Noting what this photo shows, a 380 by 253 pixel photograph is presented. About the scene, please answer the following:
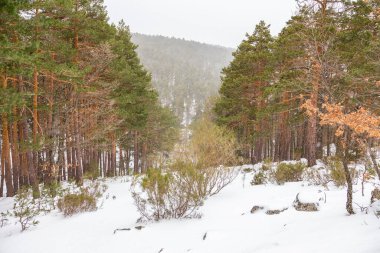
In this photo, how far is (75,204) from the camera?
9.27 meters

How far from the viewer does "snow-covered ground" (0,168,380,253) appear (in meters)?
5.02

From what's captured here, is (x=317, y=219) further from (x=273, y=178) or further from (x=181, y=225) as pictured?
(x=273, y=178)

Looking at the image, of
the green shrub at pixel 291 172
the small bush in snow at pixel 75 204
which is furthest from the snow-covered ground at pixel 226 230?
the green shrub at pixel 291 172

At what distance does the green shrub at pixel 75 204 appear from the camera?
30.3 feet

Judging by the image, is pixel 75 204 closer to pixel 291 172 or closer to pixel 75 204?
pixel 75 204

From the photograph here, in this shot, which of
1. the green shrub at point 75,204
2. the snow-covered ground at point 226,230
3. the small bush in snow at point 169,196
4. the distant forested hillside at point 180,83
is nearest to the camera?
the snow-covered ground at point 226,230

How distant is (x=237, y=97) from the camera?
76.7 ft

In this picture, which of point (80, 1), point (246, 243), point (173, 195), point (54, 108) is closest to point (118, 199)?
point (173, 195)

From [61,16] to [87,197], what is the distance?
8338 mm

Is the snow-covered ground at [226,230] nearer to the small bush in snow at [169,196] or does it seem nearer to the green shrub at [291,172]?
the small bush in snow at [169,196]

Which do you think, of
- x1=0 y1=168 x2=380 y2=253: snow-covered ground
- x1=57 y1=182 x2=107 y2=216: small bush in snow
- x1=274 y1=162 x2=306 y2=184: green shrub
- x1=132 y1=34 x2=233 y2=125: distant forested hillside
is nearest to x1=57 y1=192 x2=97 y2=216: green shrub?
x1=57 y1=182 x2=107 y2=216: small bush in snow

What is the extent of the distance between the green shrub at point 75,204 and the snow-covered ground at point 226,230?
0.97ft

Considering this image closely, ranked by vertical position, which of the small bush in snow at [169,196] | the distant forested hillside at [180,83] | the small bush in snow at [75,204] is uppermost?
the distant forested hillside at [180,83]

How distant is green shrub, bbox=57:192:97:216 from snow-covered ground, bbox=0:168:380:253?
0.29 m
